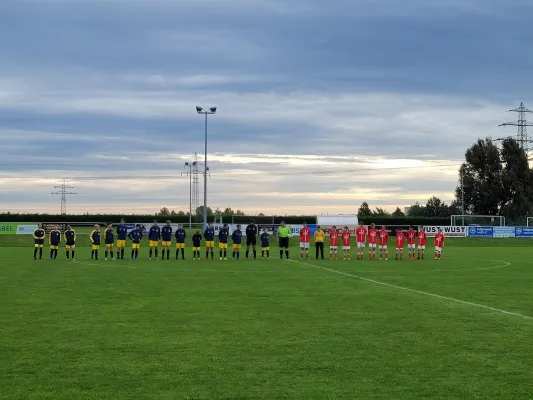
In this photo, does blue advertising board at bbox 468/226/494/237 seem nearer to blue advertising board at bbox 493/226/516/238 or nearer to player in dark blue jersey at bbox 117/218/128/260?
blue advertising board at bbox 493/226/516/238

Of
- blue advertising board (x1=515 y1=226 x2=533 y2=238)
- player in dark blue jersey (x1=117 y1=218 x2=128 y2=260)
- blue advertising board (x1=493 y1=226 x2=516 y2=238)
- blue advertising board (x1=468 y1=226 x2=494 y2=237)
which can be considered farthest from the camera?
blue advertising board (x1=515 y1=226 x2=533 y2=238)

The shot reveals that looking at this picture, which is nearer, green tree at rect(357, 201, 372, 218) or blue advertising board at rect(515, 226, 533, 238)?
blue advertising board at rect(515, 226, 533, 238)

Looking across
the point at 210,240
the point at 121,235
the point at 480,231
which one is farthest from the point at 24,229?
the point at 480,231

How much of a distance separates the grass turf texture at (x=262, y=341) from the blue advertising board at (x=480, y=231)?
48.6 meters

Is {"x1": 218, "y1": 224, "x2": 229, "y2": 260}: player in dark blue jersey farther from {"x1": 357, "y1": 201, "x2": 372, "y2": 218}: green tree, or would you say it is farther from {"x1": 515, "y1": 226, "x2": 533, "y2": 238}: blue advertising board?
{"x1": 357, "y1": 201, "x2": 372, "y2": 218}: green tree

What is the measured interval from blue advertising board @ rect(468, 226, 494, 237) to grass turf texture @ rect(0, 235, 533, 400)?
48585 millimetres

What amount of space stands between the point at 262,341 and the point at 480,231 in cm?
6119

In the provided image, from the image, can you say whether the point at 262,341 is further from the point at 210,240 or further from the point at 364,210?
the point at 364,210

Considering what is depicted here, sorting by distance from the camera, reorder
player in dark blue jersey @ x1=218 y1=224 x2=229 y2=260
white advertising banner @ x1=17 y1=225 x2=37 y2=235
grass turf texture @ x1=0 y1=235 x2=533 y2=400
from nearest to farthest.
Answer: grass turf texture @ x1=0 y1=235 x2=533 y2=400 < player in dark blue jersey @ x1=218 y1=224 x2=229 y2=260 < white advertising banner @ x1=17 y1=225 x2=37 y2=235

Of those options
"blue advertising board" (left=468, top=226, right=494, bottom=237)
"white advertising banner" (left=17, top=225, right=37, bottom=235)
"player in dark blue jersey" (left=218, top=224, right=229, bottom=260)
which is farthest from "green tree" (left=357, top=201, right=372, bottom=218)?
"player in dark blue jersey" (left=218, top=224, right=229, bottom=260)

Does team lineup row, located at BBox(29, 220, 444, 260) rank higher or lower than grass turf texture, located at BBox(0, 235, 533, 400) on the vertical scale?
higher

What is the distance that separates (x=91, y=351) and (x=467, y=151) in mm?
93863

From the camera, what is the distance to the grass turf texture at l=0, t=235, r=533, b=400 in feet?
26.7

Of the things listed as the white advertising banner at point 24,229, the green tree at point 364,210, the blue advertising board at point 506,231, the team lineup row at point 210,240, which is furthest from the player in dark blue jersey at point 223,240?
the green tree at point 364,210
